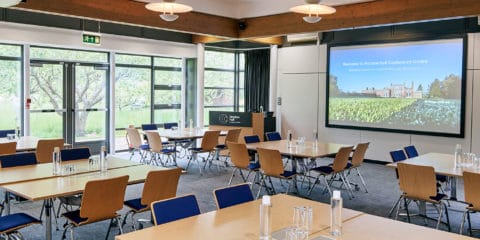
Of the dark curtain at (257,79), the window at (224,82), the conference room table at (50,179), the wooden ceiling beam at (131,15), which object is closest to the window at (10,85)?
the wooden ceiling beam at (131,15)

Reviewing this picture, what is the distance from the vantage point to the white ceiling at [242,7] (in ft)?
26.8

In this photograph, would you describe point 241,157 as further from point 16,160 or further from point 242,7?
point 242,7

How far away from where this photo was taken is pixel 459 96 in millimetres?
8828

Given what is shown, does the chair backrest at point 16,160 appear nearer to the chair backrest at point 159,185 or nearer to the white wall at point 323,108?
the chair backrest at point 159,185

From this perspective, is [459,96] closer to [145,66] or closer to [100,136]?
[145,66]

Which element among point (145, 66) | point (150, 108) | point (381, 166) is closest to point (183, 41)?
point (145, 66)

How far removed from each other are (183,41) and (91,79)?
8.89 feet

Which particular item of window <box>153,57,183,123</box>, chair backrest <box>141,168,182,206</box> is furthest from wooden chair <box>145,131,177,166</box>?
chair backrest <box>141,168,182,206</box>

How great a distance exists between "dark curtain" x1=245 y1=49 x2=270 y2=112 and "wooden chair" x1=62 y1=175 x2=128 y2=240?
29.8 ft

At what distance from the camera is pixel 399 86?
9766 mm

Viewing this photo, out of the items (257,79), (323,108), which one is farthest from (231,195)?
(257,79)

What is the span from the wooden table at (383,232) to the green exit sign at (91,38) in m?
7.52

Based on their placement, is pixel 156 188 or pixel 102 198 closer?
pixel 102 198

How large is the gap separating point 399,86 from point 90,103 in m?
7.22
